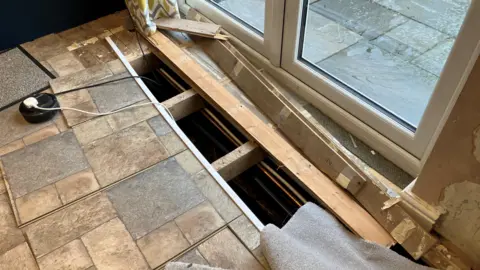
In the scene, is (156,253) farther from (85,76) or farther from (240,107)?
(85,76)

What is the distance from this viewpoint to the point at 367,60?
210cm

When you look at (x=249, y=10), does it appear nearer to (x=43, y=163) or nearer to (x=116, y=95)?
(x=116, y=95)

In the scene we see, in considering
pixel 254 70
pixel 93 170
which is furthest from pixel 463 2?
pixel 93 170

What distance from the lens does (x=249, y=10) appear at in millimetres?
2443

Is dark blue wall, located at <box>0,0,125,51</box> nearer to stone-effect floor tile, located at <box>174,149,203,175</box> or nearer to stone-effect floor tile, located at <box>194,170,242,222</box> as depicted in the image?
stone-effect floor tile, located at <box>174,149,203,175</box>

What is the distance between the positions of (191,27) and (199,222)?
1.22 meters

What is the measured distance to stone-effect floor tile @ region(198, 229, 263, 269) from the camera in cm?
148

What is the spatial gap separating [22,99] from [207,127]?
0.93 m

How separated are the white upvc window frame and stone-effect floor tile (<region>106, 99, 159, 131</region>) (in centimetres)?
66

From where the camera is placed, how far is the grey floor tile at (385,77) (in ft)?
6.07

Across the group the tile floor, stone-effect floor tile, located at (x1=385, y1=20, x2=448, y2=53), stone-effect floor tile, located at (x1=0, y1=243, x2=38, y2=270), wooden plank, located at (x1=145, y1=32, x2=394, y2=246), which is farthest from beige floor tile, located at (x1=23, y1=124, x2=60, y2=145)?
stone-effect floor tile, located at (x1=385, y1=20, x2=448, y2=53)

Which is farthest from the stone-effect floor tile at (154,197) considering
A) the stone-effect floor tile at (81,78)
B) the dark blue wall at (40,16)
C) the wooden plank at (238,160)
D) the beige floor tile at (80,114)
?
the dark blue wall at (40,16)

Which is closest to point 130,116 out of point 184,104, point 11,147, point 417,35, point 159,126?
point 159,126

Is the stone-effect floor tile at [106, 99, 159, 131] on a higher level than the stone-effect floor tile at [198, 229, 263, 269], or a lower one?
higher
